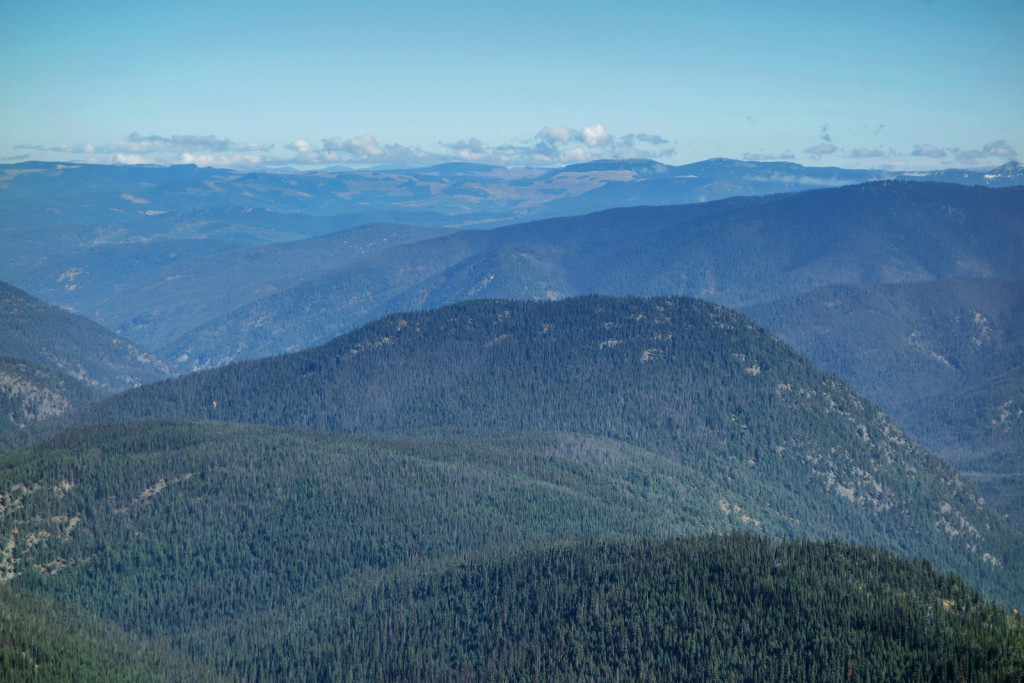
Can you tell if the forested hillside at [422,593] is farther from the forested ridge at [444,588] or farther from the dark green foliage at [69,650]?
the dark green foliage at [69,650]

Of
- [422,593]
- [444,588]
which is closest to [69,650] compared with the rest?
[422,593]

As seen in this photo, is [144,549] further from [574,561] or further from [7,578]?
[574,561]

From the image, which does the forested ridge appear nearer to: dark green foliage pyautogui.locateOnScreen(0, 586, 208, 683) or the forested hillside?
the forested hillside

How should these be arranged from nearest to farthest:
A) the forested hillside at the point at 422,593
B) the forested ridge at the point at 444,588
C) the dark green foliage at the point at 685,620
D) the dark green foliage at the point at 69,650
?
the dark green foliage at the point at 685,620 → the forested ridge at the point at 444,588 → the forested hillside at the point at 422,593 → the dark green foliage at the point at 69,650

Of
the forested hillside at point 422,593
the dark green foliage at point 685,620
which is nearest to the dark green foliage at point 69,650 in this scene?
the forested hillside at point 422,593

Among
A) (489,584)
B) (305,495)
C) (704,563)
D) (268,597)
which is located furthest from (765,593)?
(305,495)

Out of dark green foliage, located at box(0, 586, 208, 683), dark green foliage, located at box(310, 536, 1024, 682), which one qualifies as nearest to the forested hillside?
dark green foliage, located at box(310, 536, 1024, 682)

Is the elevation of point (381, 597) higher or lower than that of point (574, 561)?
lower

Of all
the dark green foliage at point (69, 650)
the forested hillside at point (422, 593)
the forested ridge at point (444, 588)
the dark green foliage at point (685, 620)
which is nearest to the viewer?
the dark green foliage at point (685, 620)
